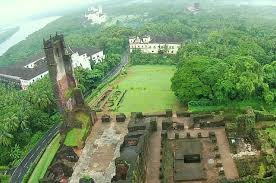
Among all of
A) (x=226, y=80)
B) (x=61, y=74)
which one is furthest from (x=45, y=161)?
(x=226, y=80)

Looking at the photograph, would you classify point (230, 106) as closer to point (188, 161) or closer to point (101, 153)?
point (188, 161)

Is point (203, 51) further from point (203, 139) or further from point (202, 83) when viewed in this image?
point (203, 139)

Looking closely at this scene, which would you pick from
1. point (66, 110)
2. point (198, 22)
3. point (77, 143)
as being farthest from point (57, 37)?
point (198, 22)

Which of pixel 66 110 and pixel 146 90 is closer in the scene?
pixel 66 110

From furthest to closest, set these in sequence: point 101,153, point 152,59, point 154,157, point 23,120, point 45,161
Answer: point 152,59 < point 23,120 < point 45,161 < point 101,153 < point 154,157

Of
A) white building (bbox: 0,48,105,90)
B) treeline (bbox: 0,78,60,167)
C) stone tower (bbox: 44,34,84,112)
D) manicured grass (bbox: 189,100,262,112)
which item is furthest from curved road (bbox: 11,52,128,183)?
white building (bbox: 0,48,105,90)
